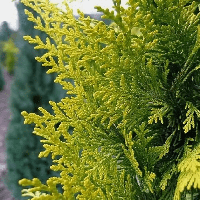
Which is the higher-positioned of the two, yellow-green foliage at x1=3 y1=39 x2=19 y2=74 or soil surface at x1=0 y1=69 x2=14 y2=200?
yellow-green foliage at x1=3 y1=39 x2=19 y2=74

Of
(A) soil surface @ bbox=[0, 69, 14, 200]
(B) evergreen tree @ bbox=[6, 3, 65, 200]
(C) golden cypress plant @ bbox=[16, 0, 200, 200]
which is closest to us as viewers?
(C) golden cypress plant @ bbox=[16, 0, 200, 200]

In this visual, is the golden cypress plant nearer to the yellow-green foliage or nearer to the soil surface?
→ the soil surface

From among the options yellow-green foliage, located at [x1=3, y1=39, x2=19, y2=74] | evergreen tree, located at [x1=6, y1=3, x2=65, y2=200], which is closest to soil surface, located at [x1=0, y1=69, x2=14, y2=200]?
yellow-green foliage, located at [x1=3, y1=39, x2=19, y2=74]

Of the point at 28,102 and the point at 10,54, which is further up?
the point at 10,54

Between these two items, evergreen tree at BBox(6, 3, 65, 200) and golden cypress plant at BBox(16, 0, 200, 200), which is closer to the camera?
golden cypress plant at BBox(16, 0, 200, 200)

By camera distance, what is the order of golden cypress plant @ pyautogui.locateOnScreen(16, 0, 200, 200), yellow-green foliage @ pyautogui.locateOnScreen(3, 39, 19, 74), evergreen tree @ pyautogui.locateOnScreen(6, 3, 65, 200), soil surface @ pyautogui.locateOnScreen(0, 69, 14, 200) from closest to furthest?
golden cypress plant @ pyautogui.locateOnScreen(16, 0, 200, 200) < evergreen tree @ pyautogui.locateOnScreen(6, 3, 65, 200) < soil surface @ pyautogui.locateOnScreen(0, 69, 14, 200) < yellow-green foliage @ pyautogui.locateOnScreen(3, 39, 19, 74)

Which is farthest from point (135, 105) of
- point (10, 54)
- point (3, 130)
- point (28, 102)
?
point (10, 54)

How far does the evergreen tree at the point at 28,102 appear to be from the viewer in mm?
6004

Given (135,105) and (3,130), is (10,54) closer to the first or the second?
(3,130)

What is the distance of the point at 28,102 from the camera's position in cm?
606

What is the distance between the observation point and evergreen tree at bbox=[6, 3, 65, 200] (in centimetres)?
600

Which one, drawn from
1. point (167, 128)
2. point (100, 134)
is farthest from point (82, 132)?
point (167, 128)

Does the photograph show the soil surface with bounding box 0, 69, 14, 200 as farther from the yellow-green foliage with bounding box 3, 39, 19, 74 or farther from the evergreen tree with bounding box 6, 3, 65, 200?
the evergreen tree with bounding box 6, 3, 65, 200

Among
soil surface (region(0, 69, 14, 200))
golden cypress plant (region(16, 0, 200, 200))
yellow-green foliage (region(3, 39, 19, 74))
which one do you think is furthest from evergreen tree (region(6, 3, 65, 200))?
yellow-green foliage (region(3, 39, 19, 74))
